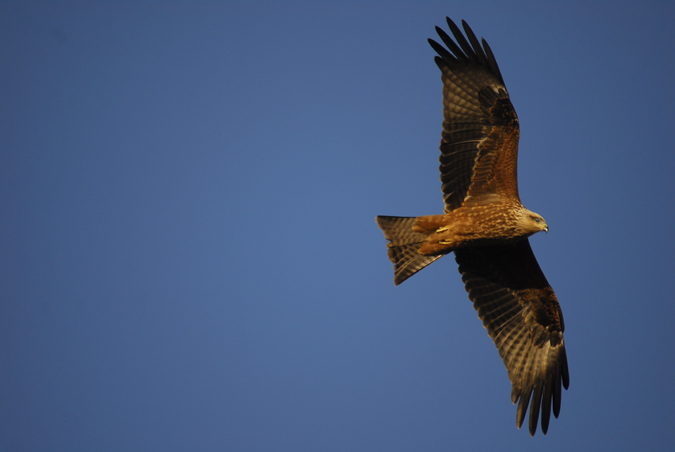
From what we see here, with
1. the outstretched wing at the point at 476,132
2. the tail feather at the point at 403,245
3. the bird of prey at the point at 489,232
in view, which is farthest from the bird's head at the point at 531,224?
the tail feather at the point at 403,245

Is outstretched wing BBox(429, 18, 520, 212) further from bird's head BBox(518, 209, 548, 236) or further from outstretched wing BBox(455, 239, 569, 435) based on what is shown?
outstretched wing BBox(455, 239, 569, 435)

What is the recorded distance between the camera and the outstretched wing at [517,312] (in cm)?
801

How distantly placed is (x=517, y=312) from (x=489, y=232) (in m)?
1.56

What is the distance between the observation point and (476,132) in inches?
293

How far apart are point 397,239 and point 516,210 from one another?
5.30 ft

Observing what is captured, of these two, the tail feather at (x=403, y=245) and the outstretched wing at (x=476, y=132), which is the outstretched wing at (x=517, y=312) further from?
the outstretched wing at (x=476, y=132)

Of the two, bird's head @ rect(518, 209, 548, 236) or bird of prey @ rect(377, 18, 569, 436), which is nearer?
bird's head @ rect(518, 209, 548, 236)

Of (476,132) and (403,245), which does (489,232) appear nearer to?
(403,245)

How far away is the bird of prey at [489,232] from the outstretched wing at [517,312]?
0.6 inches

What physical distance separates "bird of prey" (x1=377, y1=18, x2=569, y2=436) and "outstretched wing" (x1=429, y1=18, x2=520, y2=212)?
1cm

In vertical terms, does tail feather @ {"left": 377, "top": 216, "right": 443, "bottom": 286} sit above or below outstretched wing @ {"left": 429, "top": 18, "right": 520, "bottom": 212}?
below

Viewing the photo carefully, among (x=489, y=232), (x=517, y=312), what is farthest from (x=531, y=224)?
(x=517, y=312)

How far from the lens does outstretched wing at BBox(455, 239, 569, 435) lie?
8008 millimetres

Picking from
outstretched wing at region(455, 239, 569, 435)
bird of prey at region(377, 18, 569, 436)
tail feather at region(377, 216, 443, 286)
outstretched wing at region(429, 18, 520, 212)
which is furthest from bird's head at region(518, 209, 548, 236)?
tail feather at region(377, 216, 443, 286)
